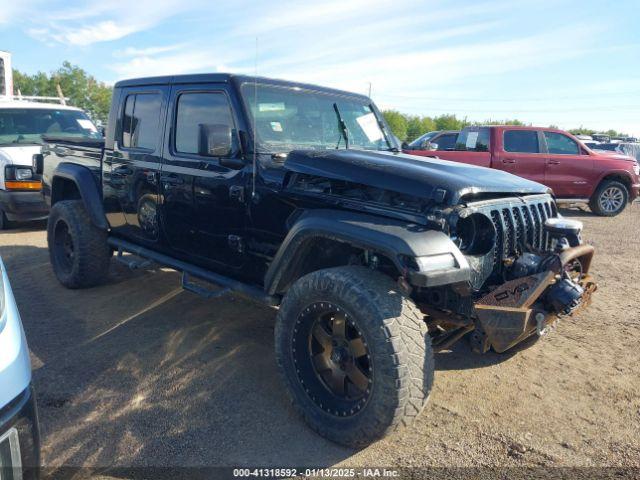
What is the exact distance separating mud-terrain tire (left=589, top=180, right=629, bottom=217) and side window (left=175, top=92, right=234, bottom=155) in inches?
383

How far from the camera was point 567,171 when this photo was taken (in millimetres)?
10734

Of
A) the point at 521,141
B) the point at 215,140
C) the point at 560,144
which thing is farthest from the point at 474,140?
the point at 215,140

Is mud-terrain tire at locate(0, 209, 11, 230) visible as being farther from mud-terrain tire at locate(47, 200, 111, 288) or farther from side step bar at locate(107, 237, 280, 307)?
side step bar at locate(107, 237, 280, 307)

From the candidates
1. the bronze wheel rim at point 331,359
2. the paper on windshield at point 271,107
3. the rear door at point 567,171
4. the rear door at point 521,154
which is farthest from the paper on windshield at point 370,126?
the rear door at point 567,171

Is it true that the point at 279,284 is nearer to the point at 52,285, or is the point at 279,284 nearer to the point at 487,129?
the point at 52,285

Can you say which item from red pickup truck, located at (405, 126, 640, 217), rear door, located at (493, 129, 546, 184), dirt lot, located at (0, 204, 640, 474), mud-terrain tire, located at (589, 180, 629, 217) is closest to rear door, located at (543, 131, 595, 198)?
red pickup truck, located at (405, 126, 640, 217)

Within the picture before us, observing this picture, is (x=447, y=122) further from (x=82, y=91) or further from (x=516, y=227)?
(x=516, y=227)

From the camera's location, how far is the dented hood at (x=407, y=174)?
9.07ft

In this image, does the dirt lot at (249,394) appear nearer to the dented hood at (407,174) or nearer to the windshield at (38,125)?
the dented hood at (407,174)

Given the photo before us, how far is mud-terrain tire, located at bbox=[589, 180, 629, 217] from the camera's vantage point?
1098 cm

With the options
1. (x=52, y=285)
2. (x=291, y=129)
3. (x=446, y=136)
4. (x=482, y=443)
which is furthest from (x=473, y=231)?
(x=446, y=136)

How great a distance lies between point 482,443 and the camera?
9.12ft

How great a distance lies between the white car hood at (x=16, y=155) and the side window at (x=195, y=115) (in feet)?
15.4

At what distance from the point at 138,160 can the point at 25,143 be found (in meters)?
5.08
